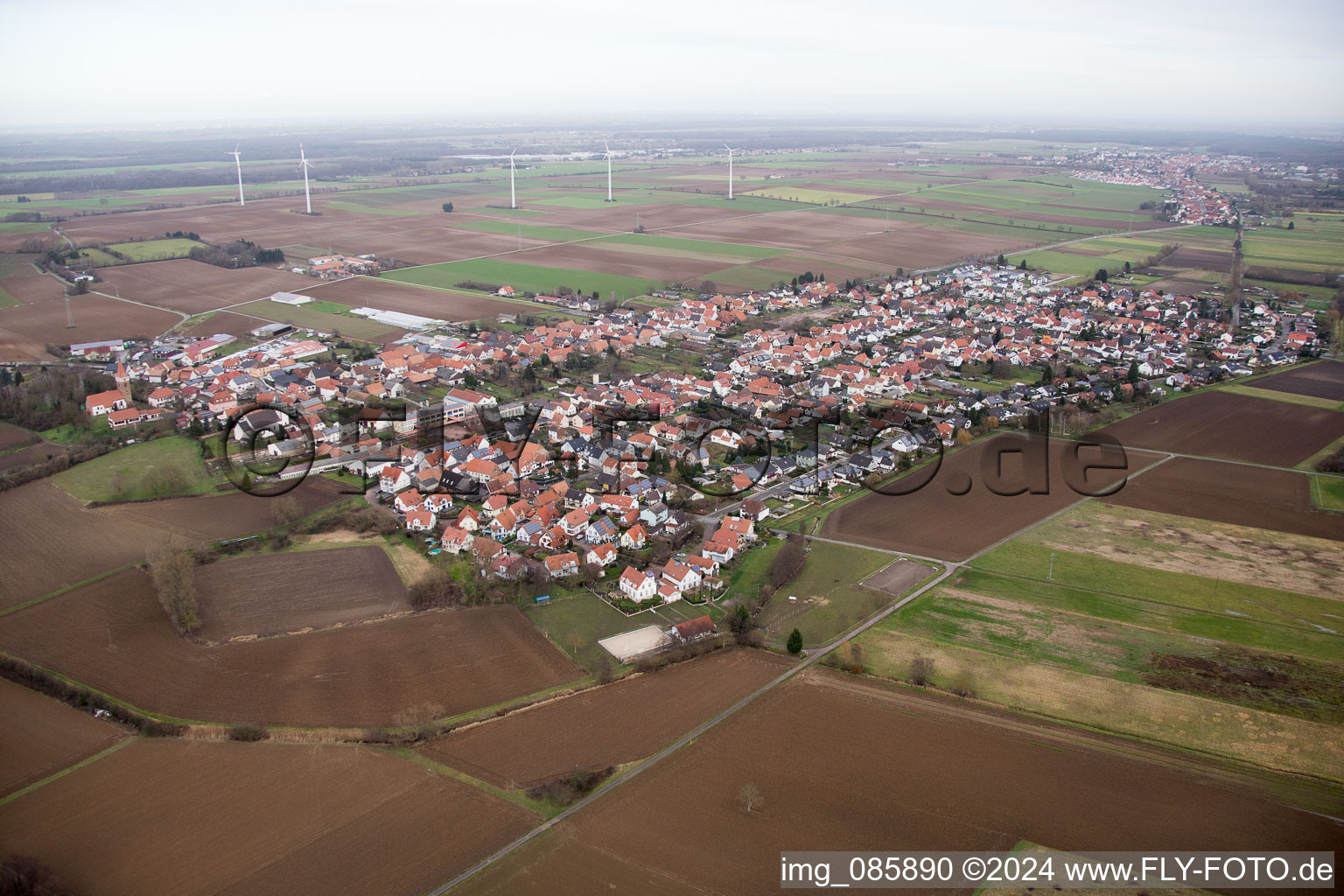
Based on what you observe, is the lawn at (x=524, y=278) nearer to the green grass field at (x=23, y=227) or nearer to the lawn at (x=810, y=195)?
the green grass field at (x=23, y=227)

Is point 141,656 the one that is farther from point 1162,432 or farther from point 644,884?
point 1162,432

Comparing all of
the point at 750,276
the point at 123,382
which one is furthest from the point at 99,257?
the point at 750,276

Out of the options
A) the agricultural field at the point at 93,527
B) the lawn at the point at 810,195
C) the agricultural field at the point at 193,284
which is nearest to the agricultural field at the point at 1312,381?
the agricultural field at the point at 93,527

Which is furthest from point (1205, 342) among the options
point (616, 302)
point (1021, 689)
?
point (1021, 689)

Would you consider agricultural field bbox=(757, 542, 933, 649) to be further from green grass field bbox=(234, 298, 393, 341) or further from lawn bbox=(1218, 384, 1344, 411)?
green grass field bbox=(234, 298, 393, 341)

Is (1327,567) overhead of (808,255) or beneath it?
beneath

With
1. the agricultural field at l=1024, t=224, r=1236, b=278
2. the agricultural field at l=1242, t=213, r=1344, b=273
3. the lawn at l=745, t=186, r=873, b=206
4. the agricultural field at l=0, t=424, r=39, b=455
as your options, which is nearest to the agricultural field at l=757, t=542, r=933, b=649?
the agricultural field at l=0, t=424, r=39, b=455
